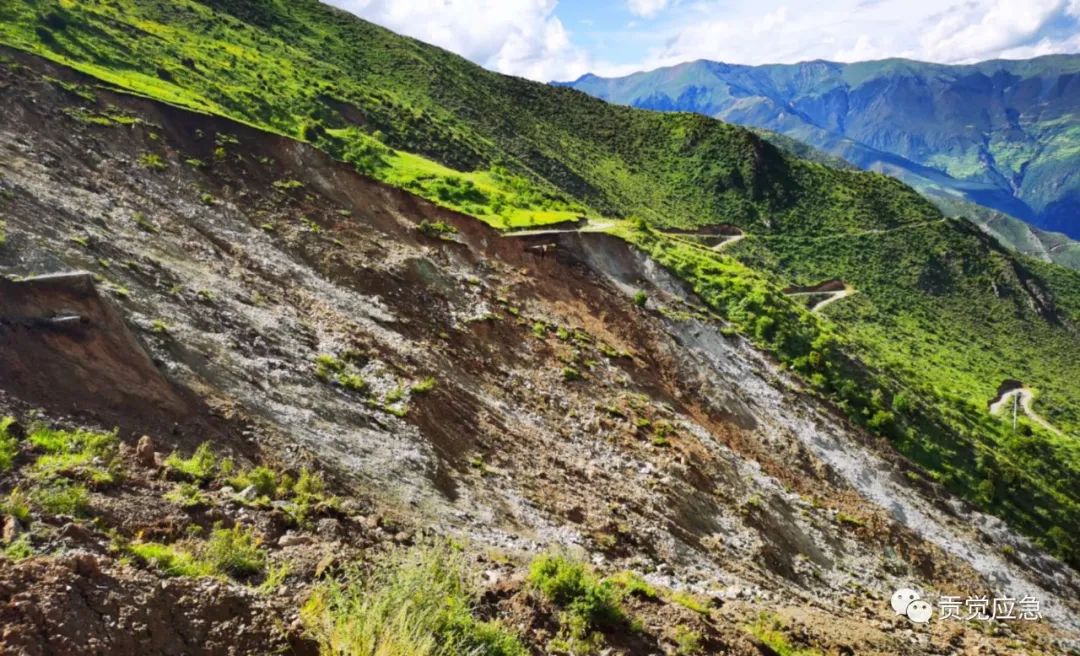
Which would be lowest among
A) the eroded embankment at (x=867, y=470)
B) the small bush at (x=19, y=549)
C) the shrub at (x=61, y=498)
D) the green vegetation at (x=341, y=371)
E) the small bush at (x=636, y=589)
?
the shrub at (x=61, y=498)

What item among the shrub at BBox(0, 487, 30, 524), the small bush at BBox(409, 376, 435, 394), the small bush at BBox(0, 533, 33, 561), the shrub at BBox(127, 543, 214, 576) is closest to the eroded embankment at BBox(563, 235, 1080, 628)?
the small bush at BBox(409, 376, 435, 394)

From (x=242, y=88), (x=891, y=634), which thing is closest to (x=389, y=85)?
(x=242, y=88)

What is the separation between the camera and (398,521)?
38.2ft

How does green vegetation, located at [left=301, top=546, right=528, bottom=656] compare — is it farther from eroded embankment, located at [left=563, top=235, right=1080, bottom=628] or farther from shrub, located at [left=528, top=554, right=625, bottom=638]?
eroded embankment, located at [left=563, top=235, right=1080, bottom=628]

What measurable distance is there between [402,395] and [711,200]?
243ft

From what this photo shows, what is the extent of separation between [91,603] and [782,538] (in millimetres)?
17914

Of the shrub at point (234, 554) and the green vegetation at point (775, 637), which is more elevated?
the green vegetation at point (775, 637)

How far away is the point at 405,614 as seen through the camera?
727 centimetres

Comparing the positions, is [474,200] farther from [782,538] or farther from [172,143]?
[782,538]
